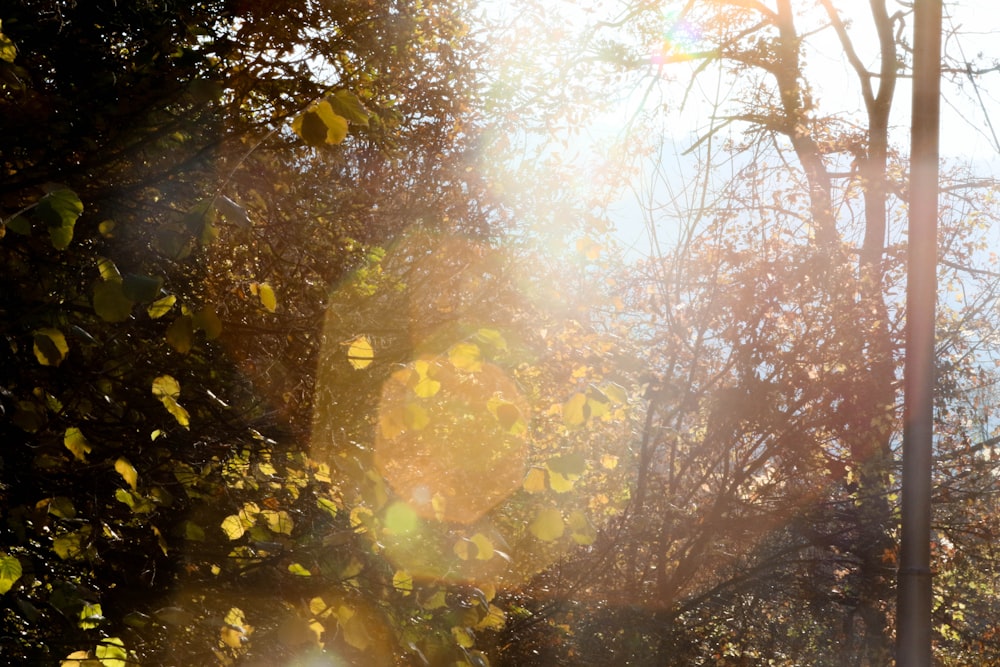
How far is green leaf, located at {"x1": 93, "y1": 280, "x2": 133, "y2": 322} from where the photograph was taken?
6.04 feet

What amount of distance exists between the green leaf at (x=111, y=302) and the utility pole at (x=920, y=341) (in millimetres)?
4774

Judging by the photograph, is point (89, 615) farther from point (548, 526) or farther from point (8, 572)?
point (548, 526)

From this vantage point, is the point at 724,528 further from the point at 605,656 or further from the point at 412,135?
the point at 412,135

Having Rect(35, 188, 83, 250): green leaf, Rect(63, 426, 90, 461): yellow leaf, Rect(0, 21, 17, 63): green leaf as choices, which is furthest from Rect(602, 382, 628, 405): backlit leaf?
Rect(0, 21, 17, 63): green leaf

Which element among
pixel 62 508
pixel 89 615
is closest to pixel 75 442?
pixel 62 508

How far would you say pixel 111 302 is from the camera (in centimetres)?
185

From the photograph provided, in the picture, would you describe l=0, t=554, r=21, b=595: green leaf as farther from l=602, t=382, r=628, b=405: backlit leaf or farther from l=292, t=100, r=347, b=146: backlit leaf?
l=602, t=382, r=628, b=405: backlit leaf

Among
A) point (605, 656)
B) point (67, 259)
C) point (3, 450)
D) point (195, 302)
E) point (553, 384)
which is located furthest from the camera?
point (605, 656)

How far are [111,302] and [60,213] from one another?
204mm

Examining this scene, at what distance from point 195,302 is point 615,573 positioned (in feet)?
18.7

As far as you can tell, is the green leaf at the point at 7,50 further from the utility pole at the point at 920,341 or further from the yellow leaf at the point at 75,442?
the utility pole at the point at 920,341

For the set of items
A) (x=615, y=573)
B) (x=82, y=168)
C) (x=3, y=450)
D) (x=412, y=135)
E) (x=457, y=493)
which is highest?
(x=412, y=135)

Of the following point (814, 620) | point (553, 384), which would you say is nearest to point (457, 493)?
point (553, 384)

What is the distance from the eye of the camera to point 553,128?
6828mm
